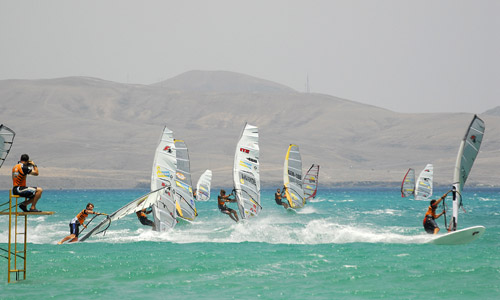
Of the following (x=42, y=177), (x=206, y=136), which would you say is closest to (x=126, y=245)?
(x=42, y=177)

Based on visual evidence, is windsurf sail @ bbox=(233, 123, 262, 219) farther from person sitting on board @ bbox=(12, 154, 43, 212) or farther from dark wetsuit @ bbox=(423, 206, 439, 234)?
person sitting on board @ bbox=(12, 154, 43, 212)

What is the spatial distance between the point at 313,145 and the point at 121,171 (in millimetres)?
58848

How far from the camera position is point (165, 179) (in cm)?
3097

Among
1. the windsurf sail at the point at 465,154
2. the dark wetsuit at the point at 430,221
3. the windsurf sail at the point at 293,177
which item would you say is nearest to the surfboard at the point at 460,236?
the dark wetsuit at the point at 430,221

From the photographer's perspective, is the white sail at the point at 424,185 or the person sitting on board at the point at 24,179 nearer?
the person sitting on board at the point at 24,179

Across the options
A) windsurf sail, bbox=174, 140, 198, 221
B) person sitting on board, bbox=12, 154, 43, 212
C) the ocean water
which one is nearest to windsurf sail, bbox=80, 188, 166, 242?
the ocean water

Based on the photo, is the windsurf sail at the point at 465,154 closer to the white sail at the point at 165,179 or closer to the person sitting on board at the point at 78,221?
the person sitting on board at the point at 78,221

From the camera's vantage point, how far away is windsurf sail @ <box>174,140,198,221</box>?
32.9 metres

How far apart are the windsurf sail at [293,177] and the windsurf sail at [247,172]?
7.48 m

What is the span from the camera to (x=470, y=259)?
22.1m

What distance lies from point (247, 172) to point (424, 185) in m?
38.8

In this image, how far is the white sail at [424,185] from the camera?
66.2m

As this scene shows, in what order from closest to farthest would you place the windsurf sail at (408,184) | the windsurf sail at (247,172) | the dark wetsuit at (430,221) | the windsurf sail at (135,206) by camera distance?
the windsurf sail at (135,206) → the dark wetsuit at (430,221) → the windsurf sail at (247,172) → the windsurf sail at (408,184)

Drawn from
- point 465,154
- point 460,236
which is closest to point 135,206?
point 465,154
